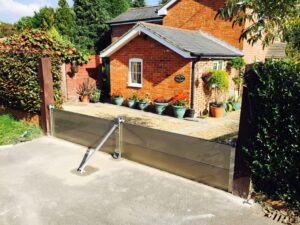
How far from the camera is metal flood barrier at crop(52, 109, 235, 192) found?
475 centimetres

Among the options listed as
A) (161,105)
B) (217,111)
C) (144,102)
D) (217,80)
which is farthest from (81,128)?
(217,111)

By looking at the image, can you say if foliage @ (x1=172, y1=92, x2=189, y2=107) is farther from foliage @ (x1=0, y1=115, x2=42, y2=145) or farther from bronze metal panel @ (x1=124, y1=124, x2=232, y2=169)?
foliage @ (x1=0, y1=115, x2=42, y2=145)

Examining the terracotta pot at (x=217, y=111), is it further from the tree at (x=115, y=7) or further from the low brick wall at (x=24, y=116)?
the tree at (x=115, y=7)

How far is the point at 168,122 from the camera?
10484 mm

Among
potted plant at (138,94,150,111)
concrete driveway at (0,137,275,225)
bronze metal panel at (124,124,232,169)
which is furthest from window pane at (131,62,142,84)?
concrete driveway at (0,137,275,225)

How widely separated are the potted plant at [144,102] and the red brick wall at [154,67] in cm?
27

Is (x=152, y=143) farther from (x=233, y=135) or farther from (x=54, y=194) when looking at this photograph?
(x=233, y=135)

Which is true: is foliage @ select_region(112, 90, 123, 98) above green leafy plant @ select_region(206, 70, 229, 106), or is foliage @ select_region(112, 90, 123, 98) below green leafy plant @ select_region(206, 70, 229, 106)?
below

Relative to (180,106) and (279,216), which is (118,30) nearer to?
(180,106)

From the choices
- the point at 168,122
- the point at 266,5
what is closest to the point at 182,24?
the point at 168,122

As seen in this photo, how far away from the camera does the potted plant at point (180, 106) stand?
1103 centimetres

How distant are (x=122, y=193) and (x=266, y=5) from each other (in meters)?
4.44

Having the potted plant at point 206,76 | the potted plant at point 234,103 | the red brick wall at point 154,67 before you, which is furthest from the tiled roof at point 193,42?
the potted plant at point 234,103

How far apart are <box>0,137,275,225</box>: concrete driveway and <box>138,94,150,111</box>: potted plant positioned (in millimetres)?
6540
